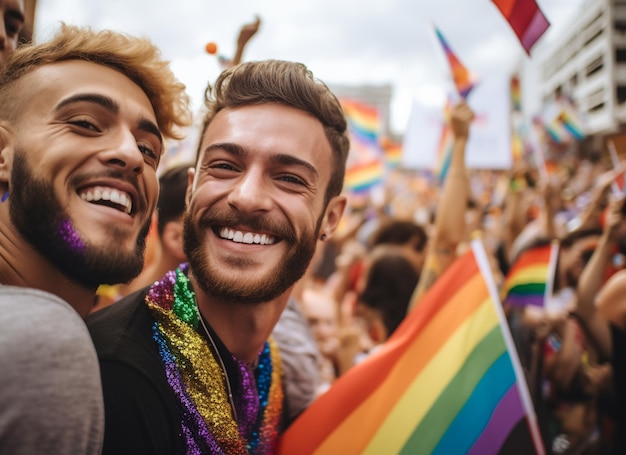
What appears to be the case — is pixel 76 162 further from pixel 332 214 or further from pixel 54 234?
pixel 332 214

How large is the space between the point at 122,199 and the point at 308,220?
2.00ft

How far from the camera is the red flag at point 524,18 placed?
5.90 feet

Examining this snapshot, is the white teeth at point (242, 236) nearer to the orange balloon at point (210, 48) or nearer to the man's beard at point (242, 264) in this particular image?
the man's beard at point (242, 264)

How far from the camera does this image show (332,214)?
198 cm

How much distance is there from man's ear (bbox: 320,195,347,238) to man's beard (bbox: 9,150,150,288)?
82cm

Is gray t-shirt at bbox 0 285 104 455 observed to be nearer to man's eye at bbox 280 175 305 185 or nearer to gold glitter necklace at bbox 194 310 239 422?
gold glitter necklace at bbox 194 310 239 422

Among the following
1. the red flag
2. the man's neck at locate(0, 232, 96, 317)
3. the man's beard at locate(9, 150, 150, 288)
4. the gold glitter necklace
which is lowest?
the gold glitter necklace

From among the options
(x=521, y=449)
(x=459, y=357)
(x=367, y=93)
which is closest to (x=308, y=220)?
(x=459, y=357)

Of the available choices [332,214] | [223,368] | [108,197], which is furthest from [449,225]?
[108,197]

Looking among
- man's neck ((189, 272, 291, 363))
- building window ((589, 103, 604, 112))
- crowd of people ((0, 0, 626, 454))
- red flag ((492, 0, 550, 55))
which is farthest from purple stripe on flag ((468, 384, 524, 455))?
building window ((589, 103, 604, 112))

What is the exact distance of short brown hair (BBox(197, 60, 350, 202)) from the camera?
175cm

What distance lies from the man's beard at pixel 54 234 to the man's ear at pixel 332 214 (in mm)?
825

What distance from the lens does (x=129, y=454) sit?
43.5 inches

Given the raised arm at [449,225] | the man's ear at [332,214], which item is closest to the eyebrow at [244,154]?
the man's ear at [332,214]
